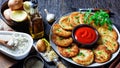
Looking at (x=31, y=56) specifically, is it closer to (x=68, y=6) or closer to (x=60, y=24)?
(x=60, y=24)

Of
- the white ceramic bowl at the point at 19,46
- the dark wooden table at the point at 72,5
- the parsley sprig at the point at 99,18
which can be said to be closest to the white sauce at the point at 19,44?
the white ceramic bowl at the point at 19,46

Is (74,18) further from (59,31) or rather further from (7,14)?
(7,14)

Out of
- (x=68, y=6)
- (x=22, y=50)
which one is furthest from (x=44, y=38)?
(x=68, y=6)

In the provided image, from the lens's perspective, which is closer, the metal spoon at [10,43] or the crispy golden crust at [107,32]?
the metal spoon at [10,43]

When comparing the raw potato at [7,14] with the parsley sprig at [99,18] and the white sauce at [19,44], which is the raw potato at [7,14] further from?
the parsley sprig at [99,18]

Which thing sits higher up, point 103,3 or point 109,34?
point 103,3

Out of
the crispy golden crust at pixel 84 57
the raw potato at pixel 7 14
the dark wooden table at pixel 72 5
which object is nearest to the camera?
the crispy golden crust at pixel 84 57
